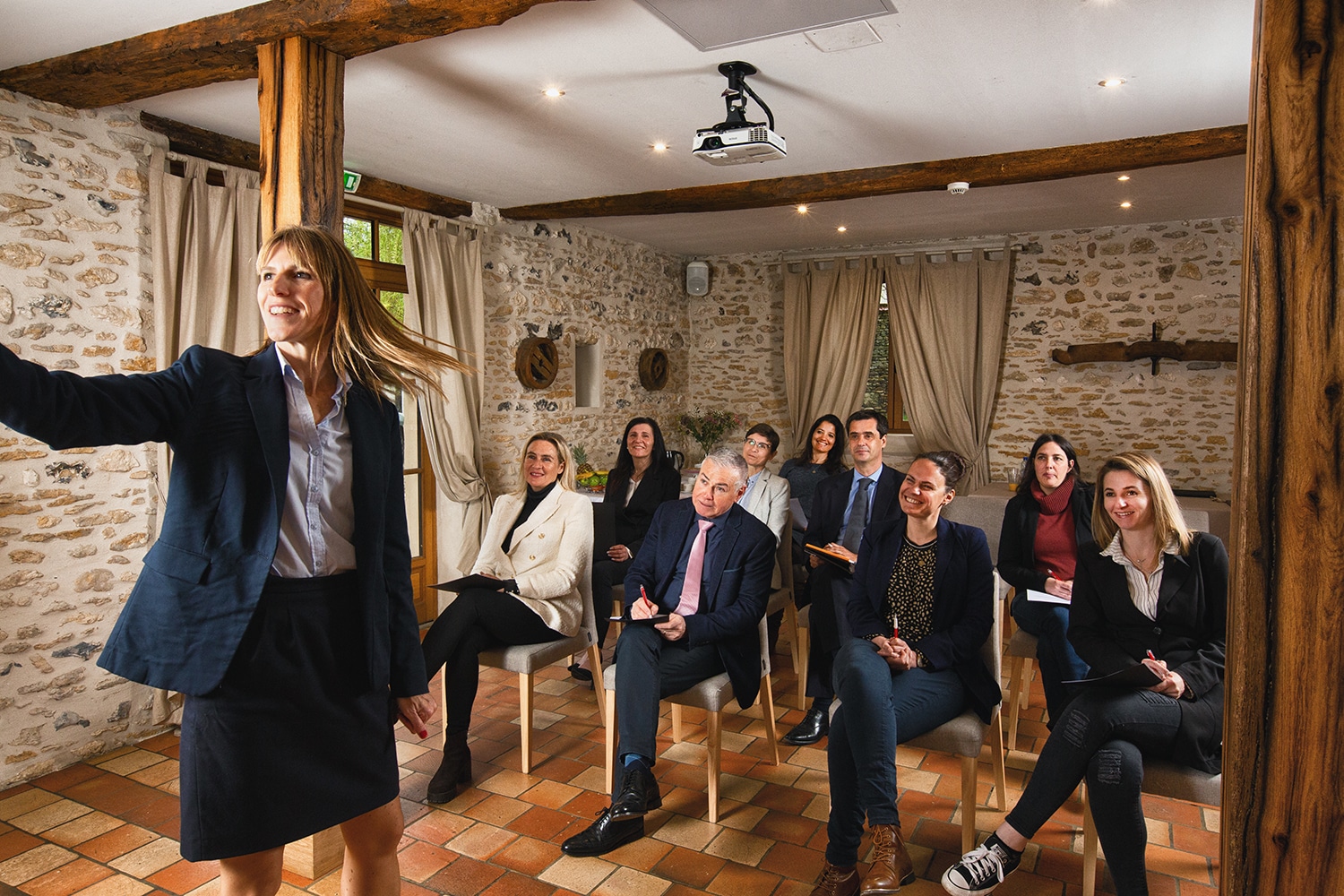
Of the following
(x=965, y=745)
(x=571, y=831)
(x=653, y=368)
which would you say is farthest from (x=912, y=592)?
(x=653, y=368)

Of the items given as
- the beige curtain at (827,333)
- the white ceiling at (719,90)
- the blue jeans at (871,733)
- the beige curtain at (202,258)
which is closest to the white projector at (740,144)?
the white ceiling at (719,90)

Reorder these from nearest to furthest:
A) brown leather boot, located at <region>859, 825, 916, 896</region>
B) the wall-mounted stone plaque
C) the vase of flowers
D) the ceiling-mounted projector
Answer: brown leather boot, located at <region>859, 825, 916, 896</region> < the ceiling-mounted projector < the wall-mounted stone plaque < the vase of flowers

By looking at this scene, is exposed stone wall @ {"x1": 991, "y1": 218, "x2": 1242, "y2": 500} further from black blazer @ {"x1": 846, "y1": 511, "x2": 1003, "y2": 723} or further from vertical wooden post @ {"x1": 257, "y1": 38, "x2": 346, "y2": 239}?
vertical wooden post @ {"x1": 257, "y1": 38, "x2": 346, "y2": 239}

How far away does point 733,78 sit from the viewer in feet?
10.1

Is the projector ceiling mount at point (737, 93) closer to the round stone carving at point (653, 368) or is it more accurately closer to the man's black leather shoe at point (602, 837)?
the man's black leather shoe at point (602, 837)

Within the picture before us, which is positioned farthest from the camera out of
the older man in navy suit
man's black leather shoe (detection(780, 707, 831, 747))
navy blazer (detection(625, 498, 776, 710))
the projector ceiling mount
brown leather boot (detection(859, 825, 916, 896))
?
man's black leather shoe (detection(780, 707, 831, 747))

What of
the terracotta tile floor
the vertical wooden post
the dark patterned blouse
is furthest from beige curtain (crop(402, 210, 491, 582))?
the dark patterned blouse

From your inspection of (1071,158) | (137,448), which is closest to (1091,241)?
(1071,158)

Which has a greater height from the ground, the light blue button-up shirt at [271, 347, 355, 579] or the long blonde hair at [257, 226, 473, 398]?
the long blonde hair at [257, 226, 473, 398]

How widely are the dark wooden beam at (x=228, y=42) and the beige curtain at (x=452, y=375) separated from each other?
1.86 meters

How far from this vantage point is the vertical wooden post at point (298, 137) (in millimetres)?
2557

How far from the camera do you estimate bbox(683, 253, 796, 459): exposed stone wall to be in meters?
7.71

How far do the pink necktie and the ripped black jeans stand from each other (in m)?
1.22

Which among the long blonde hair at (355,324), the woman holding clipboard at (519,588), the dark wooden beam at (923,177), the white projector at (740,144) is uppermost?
the dark wooden beam at (923,177)
